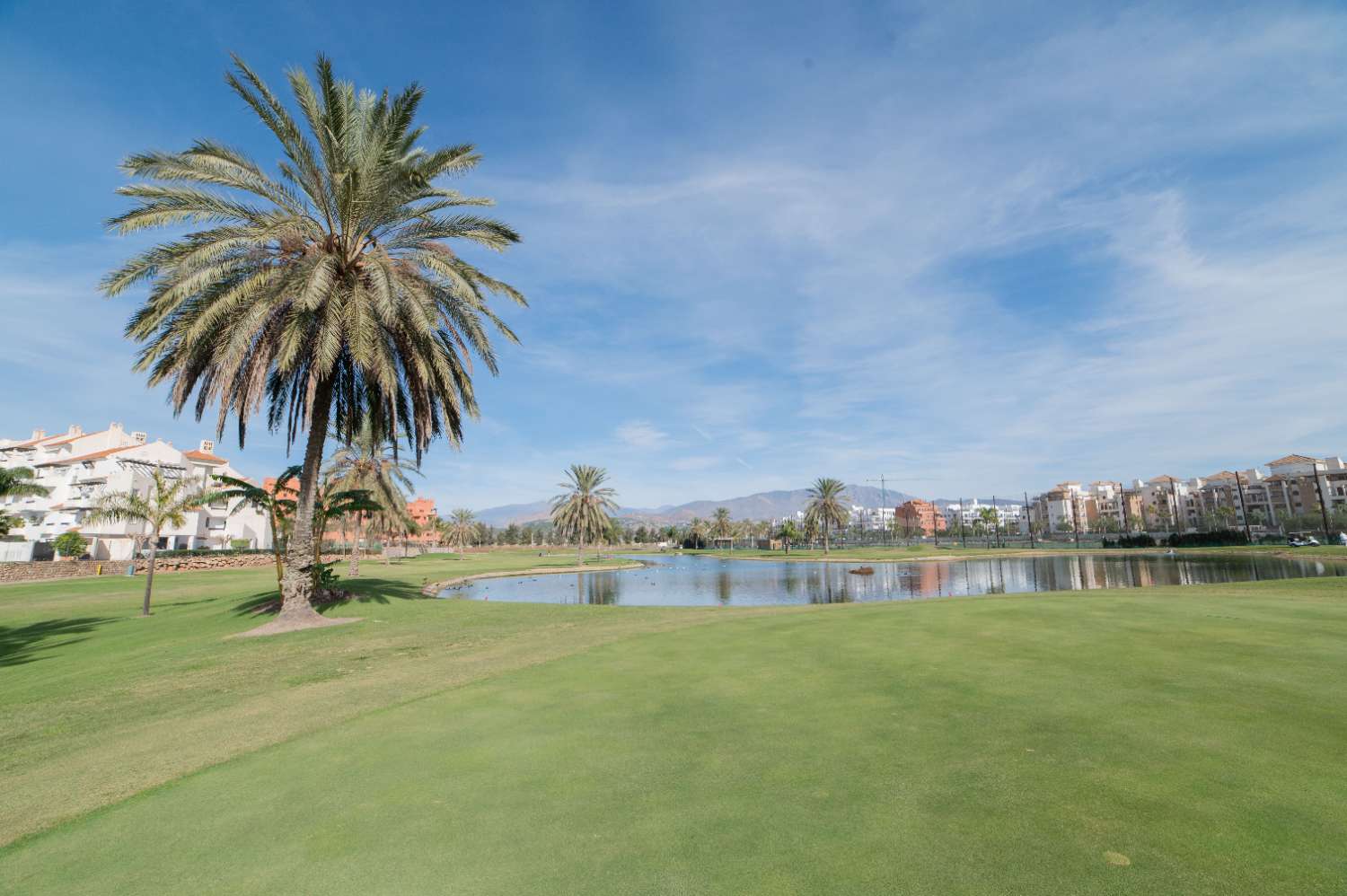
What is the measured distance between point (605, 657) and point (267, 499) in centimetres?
1769

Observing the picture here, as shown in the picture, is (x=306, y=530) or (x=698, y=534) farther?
(x=698, y=534)

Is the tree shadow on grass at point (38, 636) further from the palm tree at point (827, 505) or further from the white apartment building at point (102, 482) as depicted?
the palm tree at point (827, 505)

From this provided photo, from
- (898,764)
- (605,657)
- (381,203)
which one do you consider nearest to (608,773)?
(898,764)

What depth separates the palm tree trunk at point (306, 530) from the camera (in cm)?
1920

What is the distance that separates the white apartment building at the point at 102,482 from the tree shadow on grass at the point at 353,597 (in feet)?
146

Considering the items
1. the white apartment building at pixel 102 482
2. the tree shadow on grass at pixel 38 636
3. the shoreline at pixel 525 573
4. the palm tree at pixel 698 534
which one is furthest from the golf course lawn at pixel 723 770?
the palm tree at pixel 698 534

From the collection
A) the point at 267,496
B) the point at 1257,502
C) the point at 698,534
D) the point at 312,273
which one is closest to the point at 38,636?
the point at 267,496

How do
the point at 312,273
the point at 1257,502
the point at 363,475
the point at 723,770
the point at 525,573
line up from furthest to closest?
1. the point at 1257,502
2. the point at 525,573
3. the point at 363,475
4. the point at 312,273
5. the point at 723,770

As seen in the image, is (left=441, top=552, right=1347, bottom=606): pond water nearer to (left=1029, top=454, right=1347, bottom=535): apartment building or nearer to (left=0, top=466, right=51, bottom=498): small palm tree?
(left=0, top=466, right=51, bottom=498): small palm tree

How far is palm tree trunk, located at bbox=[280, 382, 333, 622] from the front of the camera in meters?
19.2

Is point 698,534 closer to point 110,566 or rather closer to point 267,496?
point 110,566

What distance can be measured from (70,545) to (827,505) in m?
91.6

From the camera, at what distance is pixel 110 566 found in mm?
53219

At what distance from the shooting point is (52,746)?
823 cm
